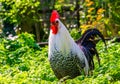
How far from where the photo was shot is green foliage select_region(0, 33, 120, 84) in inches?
204

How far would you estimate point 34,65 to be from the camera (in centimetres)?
702

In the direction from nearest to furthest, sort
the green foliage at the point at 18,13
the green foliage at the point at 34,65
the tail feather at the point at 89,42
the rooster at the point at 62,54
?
the green foliage at the point at 34,65 → the rooster at the point at 62,54 → the tail feather at the point at 89,42 → the green foliage at the point at 18,13

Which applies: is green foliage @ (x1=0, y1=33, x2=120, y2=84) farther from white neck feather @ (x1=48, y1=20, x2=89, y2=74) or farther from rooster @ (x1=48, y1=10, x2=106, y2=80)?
white neck feather @ (x1=48, y1=20, x2=89, y2=74)

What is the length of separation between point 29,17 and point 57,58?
8469 millimetres

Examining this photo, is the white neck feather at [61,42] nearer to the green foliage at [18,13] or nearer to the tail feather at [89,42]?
the tail feather at [89,42]

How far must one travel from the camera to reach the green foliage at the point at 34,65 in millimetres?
5191

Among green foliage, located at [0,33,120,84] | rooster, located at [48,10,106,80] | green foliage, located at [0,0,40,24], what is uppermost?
rooster, located at [48,10,106,80]

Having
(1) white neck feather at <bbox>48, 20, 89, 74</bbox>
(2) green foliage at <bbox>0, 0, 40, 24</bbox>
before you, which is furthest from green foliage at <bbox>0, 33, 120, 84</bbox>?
(2) green foliage at <bbox>0, 0, 40, 24</bbox>

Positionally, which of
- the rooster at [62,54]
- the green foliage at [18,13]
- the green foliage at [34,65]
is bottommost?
the green foliage at [18,13]

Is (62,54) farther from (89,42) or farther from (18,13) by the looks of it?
(18,13)

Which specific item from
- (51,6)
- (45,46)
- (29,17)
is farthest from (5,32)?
(45,46)

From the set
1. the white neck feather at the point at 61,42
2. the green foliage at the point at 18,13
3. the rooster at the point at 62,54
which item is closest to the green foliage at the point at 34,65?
the rooster at the point at 62,54

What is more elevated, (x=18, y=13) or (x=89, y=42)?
(x=89, y=42)

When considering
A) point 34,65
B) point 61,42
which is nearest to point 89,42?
point 34,65
